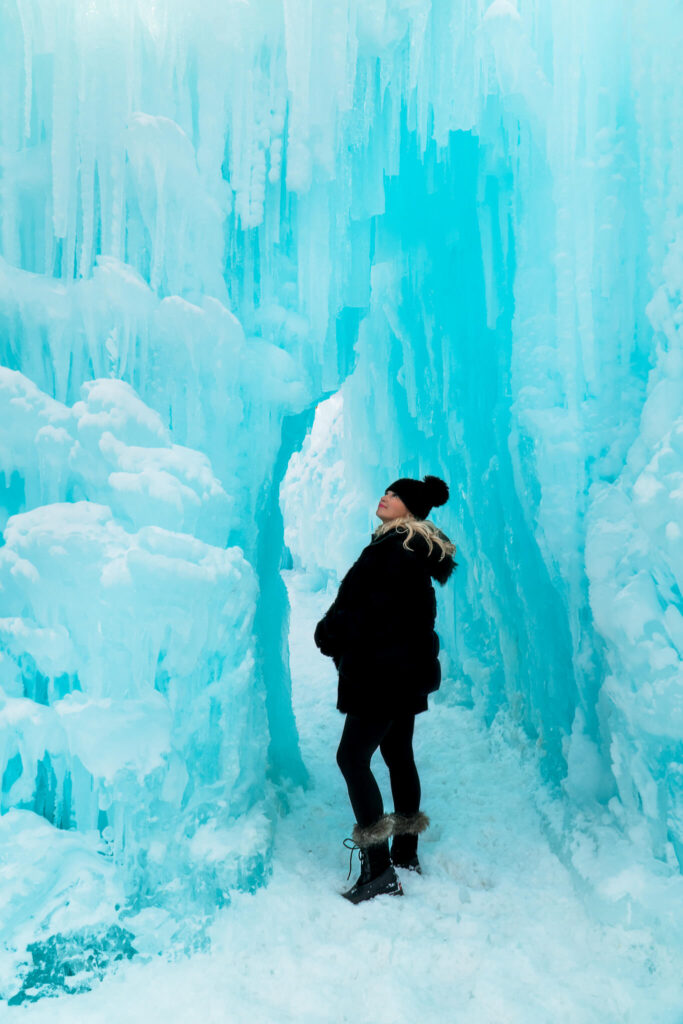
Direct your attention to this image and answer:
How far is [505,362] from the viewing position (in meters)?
3.95

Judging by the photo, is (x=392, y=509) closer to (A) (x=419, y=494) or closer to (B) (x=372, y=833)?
(A) (x=419, y=494)

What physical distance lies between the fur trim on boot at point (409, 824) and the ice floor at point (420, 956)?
7.0 inches

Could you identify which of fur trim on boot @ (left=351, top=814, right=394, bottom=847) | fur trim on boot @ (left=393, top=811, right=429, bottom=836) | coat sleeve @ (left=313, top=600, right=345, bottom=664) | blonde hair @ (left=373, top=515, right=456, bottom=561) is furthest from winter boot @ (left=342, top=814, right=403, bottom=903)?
blonde hair @ (left=373, top=515, right=456, bottom=561)

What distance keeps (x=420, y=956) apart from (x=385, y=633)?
3.45ft

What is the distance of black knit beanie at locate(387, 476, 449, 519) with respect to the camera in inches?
112

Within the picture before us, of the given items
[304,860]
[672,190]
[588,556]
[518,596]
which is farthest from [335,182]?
[304,860]

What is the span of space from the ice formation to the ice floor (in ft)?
0.71

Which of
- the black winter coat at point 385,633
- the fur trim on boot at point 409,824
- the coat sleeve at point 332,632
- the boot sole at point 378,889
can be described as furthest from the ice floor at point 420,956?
the coat sleeve at point 332,632

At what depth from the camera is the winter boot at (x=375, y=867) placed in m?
2.55

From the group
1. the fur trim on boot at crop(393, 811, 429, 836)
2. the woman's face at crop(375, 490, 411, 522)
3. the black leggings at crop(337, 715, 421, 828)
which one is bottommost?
the fur trim on boot at crop(393, 811, 429, 836)

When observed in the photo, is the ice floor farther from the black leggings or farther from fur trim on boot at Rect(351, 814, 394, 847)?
the black leggings

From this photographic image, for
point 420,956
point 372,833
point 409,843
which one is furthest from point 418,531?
point 420,956

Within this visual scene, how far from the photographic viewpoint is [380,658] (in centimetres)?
259

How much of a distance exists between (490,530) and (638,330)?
1960 mm
